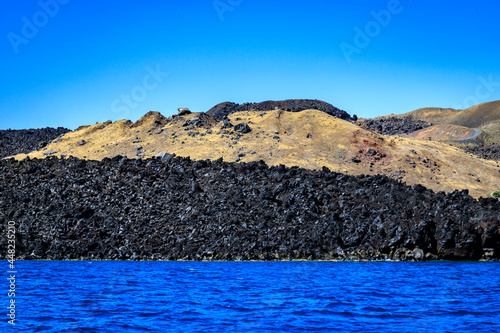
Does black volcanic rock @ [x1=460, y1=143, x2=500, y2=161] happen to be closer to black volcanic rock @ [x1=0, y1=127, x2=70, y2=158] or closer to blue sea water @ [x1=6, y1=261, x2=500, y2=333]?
blue sea water @ [x1=6, y1=261, x2=500, y2=333]

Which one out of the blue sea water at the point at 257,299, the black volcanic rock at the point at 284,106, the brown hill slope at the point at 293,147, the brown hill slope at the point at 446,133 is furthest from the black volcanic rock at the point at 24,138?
the brown hill slope at the point at 446,133

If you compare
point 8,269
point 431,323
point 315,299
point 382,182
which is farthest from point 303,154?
point 431,323

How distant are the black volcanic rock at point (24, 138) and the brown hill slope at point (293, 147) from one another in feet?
117

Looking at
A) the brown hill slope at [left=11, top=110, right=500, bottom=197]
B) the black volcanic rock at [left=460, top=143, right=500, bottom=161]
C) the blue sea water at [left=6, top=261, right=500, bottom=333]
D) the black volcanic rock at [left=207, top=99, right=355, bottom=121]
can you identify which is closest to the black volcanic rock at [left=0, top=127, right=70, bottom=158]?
the brown hill slope at [left=11, top=110, right=500, bottom=197]

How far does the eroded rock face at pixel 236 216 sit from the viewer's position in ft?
172

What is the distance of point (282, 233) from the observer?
55156 mm

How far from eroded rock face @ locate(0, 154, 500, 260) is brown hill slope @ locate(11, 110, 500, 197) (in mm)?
18008

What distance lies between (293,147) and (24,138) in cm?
9484

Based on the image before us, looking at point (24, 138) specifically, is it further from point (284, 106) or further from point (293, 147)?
point (293, 147)

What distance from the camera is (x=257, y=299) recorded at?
2719cm

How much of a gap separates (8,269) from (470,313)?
33790 millimetres

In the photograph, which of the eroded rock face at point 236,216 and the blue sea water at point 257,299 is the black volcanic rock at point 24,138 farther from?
the blue sea water at point 257,299

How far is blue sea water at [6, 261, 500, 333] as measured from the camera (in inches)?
821

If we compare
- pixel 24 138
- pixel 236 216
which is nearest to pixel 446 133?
pixel 24 138
